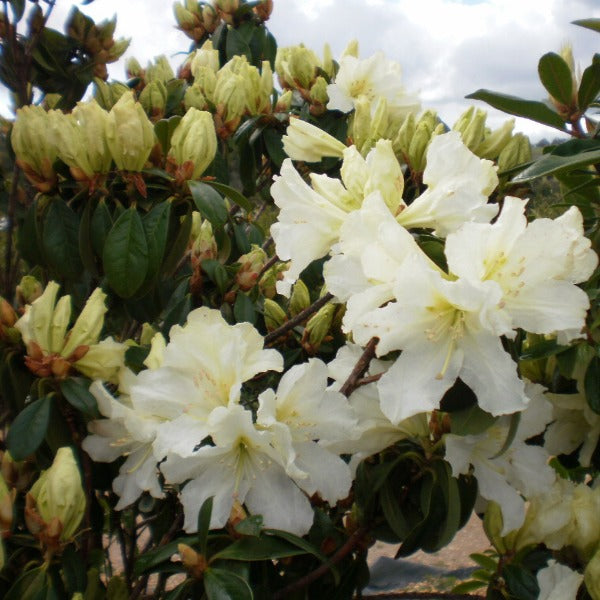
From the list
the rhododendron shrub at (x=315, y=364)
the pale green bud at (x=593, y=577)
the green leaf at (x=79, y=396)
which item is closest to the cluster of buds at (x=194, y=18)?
the rhododendron shrub at (x=315, y=364)

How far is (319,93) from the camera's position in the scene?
1999mm

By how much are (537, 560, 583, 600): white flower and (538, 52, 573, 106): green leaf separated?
2.57ft

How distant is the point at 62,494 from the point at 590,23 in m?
1.09

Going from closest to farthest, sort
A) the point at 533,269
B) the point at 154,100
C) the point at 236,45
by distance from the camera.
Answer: the point at 533,269, the point at 154,100, the point at 236,45

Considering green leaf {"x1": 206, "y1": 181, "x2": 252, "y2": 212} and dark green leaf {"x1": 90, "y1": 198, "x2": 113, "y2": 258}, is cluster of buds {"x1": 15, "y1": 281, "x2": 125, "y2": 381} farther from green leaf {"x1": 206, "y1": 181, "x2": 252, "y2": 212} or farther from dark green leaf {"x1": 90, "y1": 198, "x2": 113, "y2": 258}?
green leaf {"x1": 206, "y1": 181, "x2": 252, "y2": 212}

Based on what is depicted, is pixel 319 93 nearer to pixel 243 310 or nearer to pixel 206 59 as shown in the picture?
pixel 206 59

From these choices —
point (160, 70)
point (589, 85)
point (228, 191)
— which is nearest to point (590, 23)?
point (589, 85)

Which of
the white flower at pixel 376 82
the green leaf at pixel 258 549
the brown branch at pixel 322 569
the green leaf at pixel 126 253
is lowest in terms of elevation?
the brown branch at pixel 322 569

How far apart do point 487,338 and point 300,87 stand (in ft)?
4.79

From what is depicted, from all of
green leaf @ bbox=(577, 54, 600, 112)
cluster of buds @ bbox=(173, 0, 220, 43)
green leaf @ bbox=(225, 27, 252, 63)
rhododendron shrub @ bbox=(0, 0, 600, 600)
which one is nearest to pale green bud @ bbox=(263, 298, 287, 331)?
rhododendron shrub @ bbox=(0, 0, 600, 600)

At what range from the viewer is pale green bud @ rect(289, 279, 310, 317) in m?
1.57

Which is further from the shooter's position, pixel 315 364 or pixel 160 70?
pixel 160 70

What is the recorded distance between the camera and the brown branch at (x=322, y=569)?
44.5 inches

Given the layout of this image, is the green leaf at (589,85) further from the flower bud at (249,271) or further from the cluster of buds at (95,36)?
the cluster of buds at (95,36)
